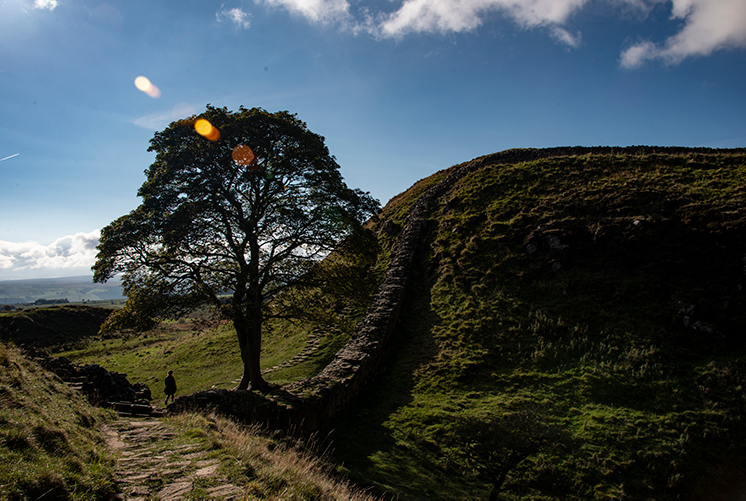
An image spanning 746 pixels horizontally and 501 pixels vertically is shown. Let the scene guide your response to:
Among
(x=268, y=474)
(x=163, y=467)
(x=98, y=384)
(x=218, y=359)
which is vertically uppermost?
(x=163, y=467)

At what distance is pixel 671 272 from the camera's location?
1858 centimetres

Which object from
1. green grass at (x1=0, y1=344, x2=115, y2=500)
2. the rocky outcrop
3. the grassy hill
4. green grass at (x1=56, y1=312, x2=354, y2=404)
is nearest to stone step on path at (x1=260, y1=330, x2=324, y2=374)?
green grass at (x1=56, y1=312, x2=354, y2=404)

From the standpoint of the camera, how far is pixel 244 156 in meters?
15.0

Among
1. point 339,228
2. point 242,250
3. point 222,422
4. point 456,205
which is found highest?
point 456,205

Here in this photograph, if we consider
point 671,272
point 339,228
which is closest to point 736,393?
point 671,272

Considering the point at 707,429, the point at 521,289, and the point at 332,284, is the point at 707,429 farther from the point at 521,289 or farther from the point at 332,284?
the point at 332,284

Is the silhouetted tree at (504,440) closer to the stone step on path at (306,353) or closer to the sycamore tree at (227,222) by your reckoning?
the sycamore tree at (227,222)

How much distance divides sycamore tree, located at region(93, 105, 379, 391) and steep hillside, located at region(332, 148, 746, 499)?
754cm

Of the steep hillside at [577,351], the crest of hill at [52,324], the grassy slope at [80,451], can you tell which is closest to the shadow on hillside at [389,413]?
the steep hillside at [577,351]

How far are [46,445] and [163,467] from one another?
1.84m

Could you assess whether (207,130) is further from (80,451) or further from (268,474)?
(268,474)

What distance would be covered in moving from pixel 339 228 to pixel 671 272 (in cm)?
1871

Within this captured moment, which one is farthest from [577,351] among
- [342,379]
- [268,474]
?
[268,474]

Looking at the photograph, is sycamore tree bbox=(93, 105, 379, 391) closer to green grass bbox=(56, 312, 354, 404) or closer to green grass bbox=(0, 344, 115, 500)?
green grass bbox=(56, 312, 354, 404)
